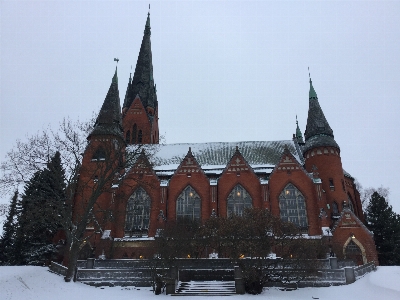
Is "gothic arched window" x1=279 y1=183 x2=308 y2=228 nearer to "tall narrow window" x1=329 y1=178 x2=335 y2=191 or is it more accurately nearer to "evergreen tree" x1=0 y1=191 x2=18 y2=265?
"tall narrow window" x1=329 y1=178 x2=335 y2=191

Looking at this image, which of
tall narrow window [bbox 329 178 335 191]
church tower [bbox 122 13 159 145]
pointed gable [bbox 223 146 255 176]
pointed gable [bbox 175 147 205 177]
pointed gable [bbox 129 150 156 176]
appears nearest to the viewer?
tall narrow window [bbox 329 178 335 191]

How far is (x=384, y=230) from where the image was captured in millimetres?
37438

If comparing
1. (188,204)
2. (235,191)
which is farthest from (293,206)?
(188,204)

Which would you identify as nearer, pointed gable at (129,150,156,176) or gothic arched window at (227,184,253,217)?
gothic arched window at (227,184,253,217)

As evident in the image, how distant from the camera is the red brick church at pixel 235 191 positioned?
32.2 metres

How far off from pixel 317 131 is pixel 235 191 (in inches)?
468

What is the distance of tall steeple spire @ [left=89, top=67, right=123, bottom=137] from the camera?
34906 mm

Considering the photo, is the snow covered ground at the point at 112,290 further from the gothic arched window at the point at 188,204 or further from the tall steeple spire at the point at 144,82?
the tall steeple spire at the point at 144,82

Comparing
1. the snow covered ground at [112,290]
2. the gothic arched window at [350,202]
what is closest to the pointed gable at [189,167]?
the gothic arched window at [350,202]

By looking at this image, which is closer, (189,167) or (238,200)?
(238,200)

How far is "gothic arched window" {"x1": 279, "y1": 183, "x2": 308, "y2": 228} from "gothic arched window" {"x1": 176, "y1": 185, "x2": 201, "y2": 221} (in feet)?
27.7

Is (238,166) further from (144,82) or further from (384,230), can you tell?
(144,82)

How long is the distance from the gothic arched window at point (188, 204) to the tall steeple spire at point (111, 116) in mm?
9549

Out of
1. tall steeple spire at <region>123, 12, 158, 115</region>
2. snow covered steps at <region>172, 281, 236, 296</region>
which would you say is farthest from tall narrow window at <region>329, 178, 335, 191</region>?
tall steeple spire at <region>123, 12, 158, 115</region>
